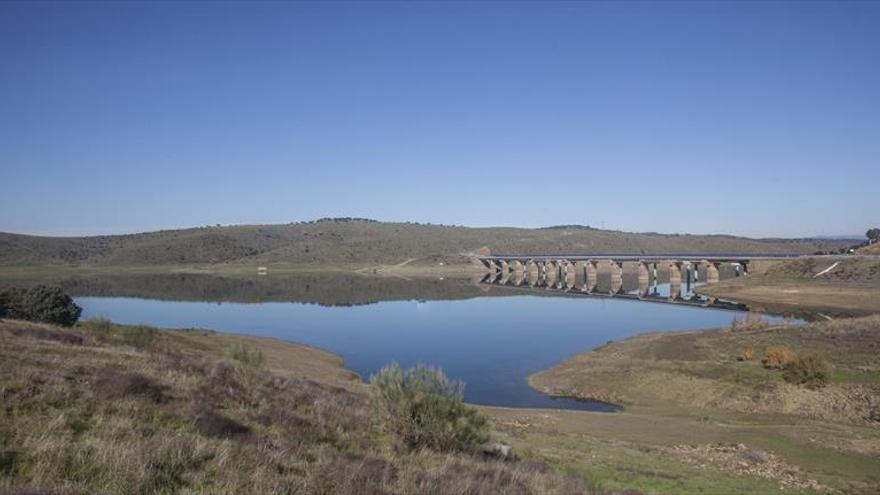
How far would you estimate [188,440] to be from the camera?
779 cm

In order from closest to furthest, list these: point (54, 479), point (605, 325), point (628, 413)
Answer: point (54, 479) → point (628, 413) → point (605, 325)

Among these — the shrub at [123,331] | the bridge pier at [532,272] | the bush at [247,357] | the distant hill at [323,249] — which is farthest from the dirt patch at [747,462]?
the distant hill at [323,249]

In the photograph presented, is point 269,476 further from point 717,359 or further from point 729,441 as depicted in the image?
point 717,359

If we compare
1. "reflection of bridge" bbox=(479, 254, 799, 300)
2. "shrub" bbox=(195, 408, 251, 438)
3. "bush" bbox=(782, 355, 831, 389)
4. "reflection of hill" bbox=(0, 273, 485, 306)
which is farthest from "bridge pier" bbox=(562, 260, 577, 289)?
"shrub" bbox=(195, 408, 251, 438)

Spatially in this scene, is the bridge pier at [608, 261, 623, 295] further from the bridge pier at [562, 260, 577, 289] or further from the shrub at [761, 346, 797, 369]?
the shrub at [761, 346, 797, 369]

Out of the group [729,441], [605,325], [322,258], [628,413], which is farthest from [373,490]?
[322,258]

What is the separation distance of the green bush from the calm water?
15.9 m

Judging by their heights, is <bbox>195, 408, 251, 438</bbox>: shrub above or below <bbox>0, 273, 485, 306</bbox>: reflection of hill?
above

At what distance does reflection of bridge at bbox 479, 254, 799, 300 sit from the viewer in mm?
92625

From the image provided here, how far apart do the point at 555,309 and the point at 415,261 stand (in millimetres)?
77818

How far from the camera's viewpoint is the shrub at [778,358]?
28.6 meters

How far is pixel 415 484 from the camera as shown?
7.96 meters

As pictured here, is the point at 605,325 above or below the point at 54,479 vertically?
below

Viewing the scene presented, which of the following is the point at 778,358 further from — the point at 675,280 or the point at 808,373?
the point at 675,280
